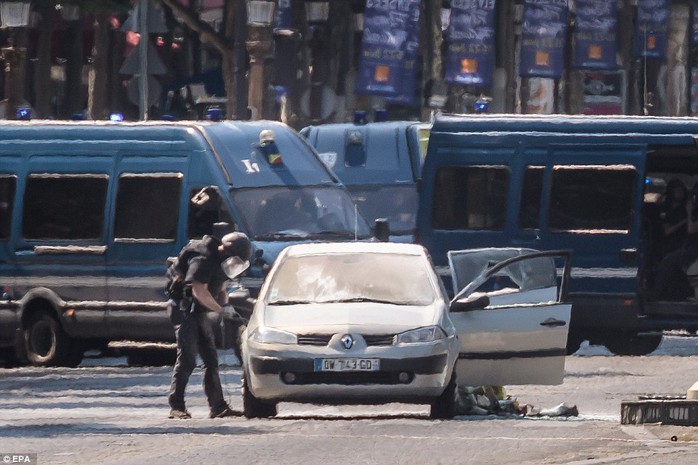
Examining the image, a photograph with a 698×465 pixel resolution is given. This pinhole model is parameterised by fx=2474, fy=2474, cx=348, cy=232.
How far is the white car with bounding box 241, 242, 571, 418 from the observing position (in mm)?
15859

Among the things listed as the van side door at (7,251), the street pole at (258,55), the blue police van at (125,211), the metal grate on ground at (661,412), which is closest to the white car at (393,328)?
the metal grate on ground at (661,412)

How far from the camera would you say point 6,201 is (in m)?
22.9

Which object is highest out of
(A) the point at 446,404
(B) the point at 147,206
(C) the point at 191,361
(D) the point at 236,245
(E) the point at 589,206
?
(D) the point at 236,245

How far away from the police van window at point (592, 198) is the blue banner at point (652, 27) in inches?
1029

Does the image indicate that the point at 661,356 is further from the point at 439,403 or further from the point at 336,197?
the point at 439,403

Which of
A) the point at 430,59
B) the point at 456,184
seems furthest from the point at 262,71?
the point at 430,59

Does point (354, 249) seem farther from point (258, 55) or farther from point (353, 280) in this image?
point (258, 55)

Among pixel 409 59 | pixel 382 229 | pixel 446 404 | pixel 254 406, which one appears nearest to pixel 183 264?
pixel 254 406

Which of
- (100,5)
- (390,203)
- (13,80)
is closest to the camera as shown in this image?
(390,203)

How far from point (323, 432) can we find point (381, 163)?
10.5 metres

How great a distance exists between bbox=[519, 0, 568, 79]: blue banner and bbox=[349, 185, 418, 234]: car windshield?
19950 millimetres

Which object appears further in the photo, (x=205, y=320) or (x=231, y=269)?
(x=231, y=269)

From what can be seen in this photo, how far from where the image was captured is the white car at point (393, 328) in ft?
52.0

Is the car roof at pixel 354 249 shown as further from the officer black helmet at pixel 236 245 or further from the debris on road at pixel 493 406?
the debris on road at pixel 493 406
